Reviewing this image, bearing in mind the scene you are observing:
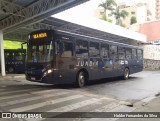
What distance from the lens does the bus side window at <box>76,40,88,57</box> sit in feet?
45.5

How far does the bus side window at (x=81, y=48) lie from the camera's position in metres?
13.9

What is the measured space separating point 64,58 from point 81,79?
80.4 inches

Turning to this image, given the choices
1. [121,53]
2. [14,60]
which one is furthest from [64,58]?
[14,60]

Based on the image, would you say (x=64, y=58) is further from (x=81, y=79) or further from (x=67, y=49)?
(x=81, y=79)

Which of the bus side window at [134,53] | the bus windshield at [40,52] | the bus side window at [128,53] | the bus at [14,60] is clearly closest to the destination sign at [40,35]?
the bus windshield at [40,52]

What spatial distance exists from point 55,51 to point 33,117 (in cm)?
585

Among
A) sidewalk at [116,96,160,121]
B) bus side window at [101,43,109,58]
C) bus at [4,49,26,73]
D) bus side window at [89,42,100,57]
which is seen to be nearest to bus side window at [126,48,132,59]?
bus side window at [101,43,109,58]

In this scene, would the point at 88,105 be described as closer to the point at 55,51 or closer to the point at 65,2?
the point at 55,51

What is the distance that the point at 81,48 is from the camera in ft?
46.6

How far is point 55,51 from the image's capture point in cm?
1231

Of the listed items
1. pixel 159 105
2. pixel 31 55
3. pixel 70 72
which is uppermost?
pixel 31 55

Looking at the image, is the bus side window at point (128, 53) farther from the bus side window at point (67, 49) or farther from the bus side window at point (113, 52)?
the bus side window at point (67, 49)

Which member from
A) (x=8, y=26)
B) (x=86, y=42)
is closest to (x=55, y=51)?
(x=86, y=42)

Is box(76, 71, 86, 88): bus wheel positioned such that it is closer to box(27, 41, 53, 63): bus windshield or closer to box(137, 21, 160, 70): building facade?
box(27, 41, 53, 63): bus windshield
